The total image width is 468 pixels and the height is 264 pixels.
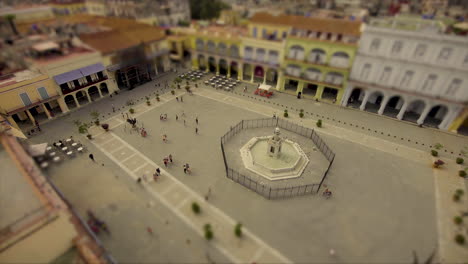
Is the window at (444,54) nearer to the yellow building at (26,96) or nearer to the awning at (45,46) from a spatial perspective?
the yellow building at (26,96)

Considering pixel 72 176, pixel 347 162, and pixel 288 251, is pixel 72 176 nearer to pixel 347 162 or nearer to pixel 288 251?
pixel 288 251

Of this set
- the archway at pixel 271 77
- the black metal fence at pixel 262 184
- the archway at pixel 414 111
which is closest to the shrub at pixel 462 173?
the archway at pixel 414 111

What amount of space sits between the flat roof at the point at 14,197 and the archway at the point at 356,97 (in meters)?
53.0

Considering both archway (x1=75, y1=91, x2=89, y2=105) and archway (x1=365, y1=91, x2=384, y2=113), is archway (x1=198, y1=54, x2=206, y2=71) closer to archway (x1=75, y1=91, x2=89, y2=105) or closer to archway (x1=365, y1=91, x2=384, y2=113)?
archway (x1=75, y1=91, x2=89, y2=105)

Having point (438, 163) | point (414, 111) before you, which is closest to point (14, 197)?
point (438, 163)

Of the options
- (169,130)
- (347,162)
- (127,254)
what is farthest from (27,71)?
(347,162)

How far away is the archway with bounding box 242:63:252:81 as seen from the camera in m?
63.0

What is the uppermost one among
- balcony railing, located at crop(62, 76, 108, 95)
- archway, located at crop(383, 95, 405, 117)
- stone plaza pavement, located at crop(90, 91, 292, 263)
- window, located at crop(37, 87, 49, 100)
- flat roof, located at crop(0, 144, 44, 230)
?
flat roof, located at crop(0, 144, 44, 230)

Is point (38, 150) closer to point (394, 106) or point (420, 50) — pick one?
point (420, 50)

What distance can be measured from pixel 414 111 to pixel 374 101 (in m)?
7.53

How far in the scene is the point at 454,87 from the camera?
128 ft

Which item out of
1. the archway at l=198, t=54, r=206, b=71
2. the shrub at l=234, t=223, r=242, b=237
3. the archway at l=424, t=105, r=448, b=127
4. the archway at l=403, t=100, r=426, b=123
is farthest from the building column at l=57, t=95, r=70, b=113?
the archway at l=424, t=105, r=448, b=127

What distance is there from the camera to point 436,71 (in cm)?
3928

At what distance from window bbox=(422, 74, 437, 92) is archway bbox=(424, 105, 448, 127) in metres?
7.23
